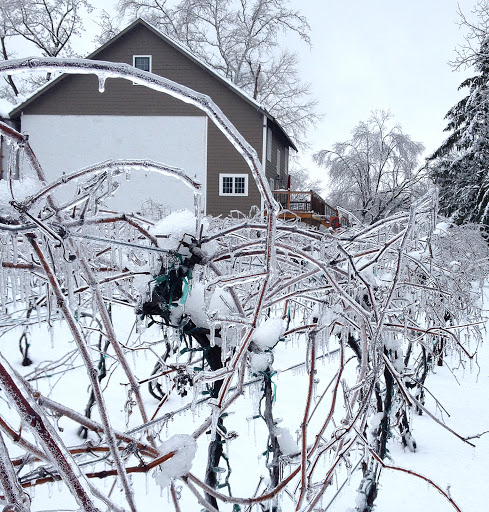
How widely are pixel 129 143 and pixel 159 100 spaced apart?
2.29 meters

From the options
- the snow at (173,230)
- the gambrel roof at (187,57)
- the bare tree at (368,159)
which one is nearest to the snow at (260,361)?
the snow at (173,230)

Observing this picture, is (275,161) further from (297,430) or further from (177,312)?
(177,312)

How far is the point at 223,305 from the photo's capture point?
1.51 m

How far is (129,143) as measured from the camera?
2086 centimetres

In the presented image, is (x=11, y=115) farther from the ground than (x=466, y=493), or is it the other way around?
(x=11, y=115)

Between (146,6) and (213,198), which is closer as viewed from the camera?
(213,198)

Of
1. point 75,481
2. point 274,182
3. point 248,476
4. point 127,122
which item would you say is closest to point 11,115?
point 127,122

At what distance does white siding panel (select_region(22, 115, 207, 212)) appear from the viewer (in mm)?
20688

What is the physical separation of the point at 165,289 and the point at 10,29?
31.1 m

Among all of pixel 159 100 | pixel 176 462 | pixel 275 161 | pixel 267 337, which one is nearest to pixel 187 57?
pixel 159 100

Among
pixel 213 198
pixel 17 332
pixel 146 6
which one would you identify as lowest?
pixel 17 332

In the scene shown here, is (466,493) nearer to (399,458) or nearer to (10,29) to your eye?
(399,458)

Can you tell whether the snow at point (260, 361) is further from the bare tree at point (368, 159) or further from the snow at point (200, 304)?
the bare tree at point (368, 159)

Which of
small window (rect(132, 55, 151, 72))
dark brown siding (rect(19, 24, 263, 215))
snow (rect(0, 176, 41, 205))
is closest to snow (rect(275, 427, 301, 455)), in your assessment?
snow (rect(0, 176, 41, 205))
